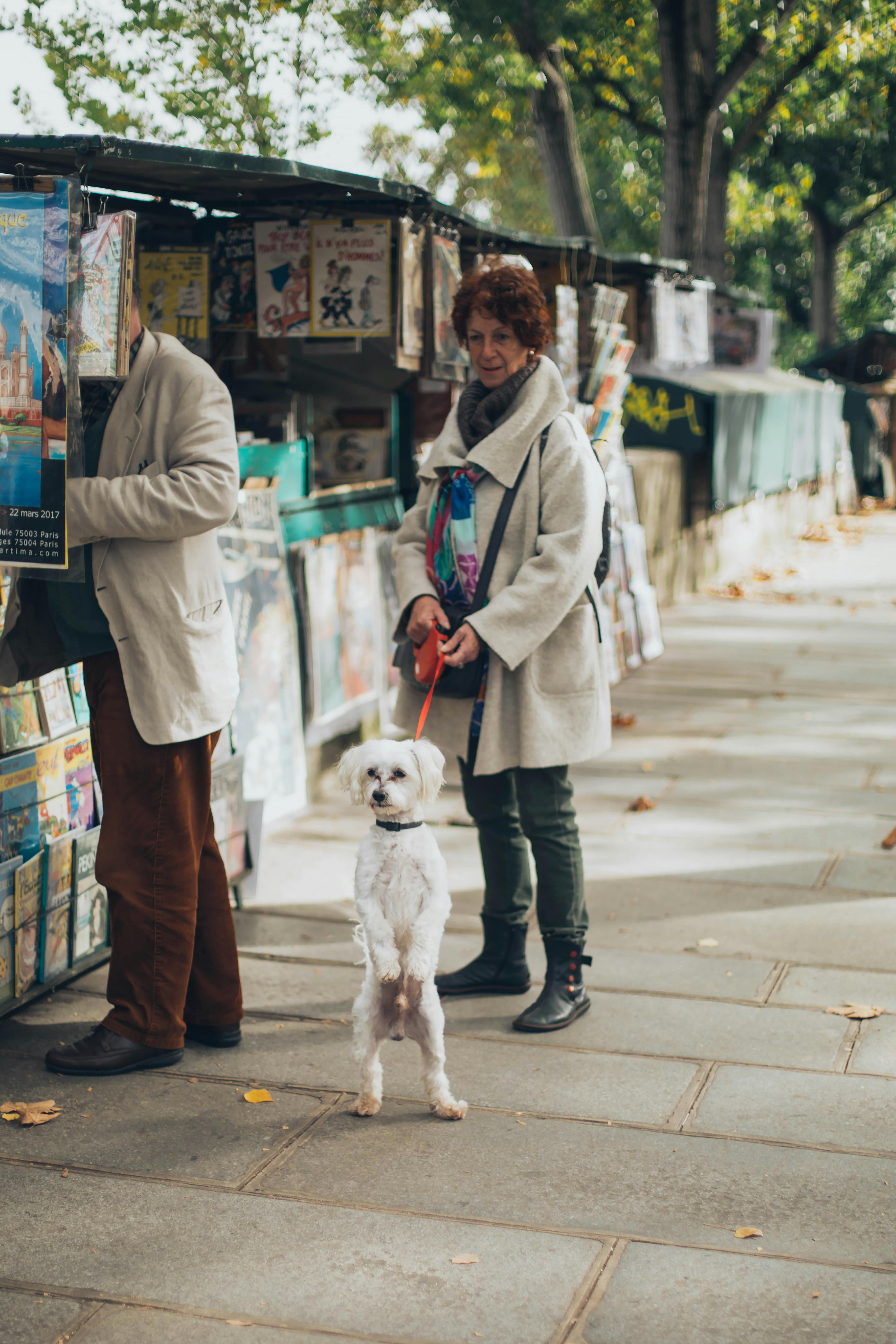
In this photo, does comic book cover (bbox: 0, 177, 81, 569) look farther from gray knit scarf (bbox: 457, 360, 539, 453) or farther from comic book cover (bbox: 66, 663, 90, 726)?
gray knit scarf (bbox: 457, 360, 539, 453)

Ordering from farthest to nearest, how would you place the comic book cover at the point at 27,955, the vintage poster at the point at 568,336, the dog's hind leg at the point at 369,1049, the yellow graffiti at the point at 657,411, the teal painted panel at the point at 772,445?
1. the teal painted panel at the point at 772,445
2. the yellow graffiti at the point at 657,411
3. the vintage poster at the point at 568,336
4. the comic book cover at the point at 27,955
5. the dog's hind leg at the point at 369,1049

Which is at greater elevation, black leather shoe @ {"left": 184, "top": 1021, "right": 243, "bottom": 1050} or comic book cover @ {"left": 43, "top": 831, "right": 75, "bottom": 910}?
comic book cover @ {"left": 43, "top": 831, "right": 75, "bottom": 910}

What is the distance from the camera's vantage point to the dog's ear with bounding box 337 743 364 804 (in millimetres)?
3199

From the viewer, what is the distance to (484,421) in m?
3.87

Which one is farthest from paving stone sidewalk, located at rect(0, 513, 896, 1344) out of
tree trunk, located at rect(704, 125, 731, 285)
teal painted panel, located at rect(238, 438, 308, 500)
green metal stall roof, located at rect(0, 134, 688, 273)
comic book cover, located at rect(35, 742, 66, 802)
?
tree trunk, located at rect(704, 125, 731, 285)

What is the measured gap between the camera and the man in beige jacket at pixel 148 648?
11.5ft

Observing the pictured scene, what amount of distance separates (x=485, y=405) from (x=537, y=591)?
56cm

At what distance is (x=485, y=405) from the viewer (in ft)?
12.7

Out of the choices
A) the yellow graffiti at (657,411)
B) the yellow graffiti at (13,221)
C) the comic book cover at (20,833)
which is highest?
the yellow graffiti at (657,411)

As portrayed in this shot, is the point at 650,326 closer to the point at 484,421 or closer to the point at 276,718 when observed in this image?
the point at 276,718

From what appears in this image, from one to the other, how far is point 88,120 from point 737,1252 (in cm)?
856

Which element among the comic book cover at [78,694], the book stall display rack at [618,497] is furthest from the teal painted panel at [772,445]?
the comic book cover at [78,694]

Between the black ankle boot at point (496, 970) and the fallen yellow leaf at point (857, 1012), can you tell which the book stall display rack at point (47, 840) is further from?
the fallen yellow leaf at point (857, 1012)

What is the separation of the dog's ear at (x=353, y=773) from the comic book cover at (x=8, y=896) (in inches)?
45.8
